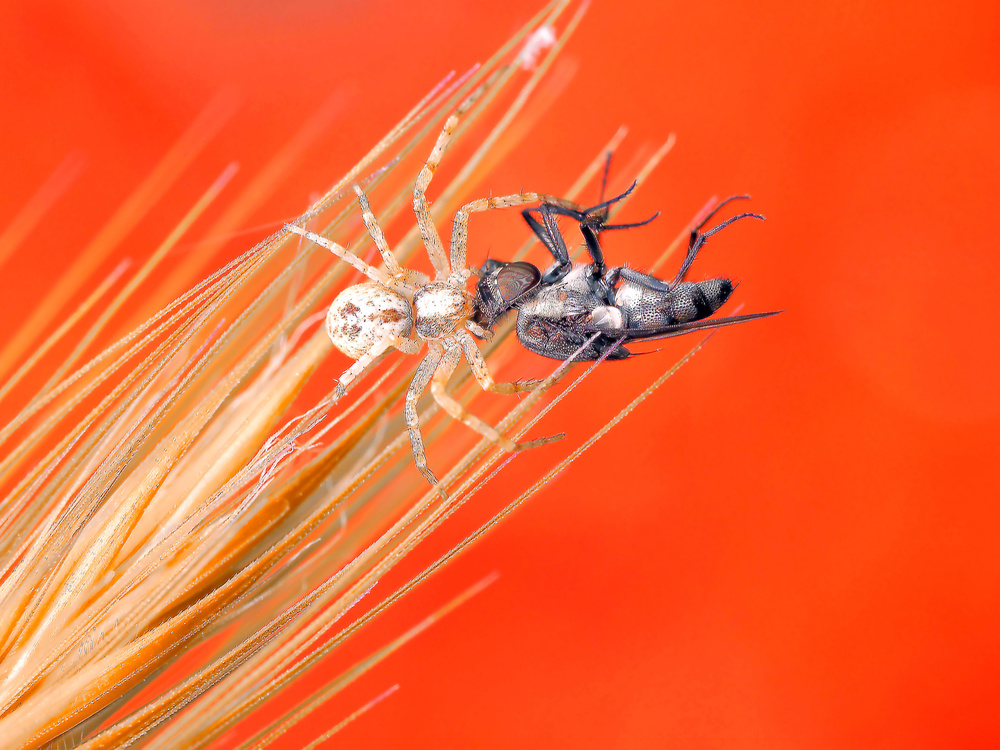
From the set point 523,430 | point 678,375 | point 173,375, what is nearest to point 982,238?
point 678,375

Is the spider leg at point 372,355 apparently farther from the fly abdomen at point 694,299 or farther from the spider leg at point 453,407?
the fly abdomen at point 694,299

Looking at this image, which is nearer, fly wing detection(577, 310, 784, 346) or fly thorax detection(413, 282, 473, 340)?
fly wing detection(577, 310, 784, 346)

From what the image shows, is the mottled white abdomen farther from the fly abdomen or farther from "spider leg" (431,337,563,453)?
the fly abdomen

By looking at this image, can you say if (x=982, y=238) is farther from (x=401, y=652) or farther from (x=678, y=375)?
(x=401, y=652)

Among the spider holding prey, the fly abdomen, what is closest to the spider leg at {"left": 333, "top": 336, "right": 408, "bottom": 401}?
the spider holding prey

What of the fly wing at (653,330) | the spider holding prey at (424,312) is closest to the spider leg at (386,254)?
the spider holding prey at (424,312)

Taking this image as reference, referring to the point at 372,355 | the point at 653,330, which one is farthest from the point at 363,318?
the point at 653,330

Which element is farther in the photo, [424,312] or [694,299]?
[424,312]

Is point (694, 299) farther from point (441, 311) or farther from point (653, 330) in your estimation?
point (441, 311)
